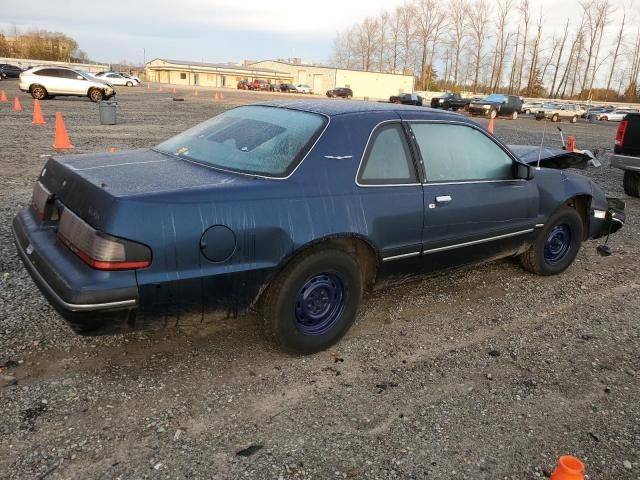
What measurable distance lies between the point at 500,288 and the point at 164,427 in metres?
3.15

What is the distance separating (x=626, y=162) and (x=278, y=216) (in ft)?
24.9

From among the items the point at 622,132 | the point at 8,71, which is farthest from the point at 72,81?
the point at 8,71

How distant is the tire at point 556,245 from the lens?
4.55m

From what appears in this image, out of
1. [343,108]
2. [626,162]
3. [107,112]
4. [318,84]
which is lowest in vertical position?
[318,84]

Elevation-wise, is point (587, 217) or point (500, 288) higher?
point (587, 217)

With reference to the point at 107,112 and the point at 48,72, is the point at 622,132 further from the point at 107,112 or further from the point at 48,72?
the point at 48,72

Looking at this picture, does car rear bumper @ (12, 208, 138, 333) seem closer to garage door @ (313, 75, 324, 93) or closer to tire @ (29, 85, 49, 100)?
tire @ (29, 85, 49, 100)

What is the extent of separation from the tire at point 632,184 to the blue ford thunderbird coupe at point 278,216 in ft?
19.2

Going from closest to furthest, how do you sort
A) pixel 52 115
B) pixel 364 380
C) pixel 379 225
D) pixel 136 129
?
pixel 364 380 → pixel 379 225 → pixel 136 129 → pixel 52 115

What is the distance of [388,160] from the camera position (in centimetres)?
335

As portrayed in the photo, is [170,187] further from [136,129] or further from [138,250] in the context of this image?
[136,129]

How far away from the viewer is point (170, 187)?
262 centimetres

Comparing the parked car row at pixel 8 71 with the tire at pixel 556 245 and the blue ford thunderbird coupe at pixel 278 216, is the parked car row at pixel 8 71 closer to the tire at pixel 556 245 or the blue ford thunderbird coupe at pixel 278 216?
the blue ford thunderbird coupe at pixel 278 216

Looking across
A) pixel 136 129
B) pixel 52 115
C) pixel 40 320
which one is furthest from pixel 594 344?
pixel 52 115
